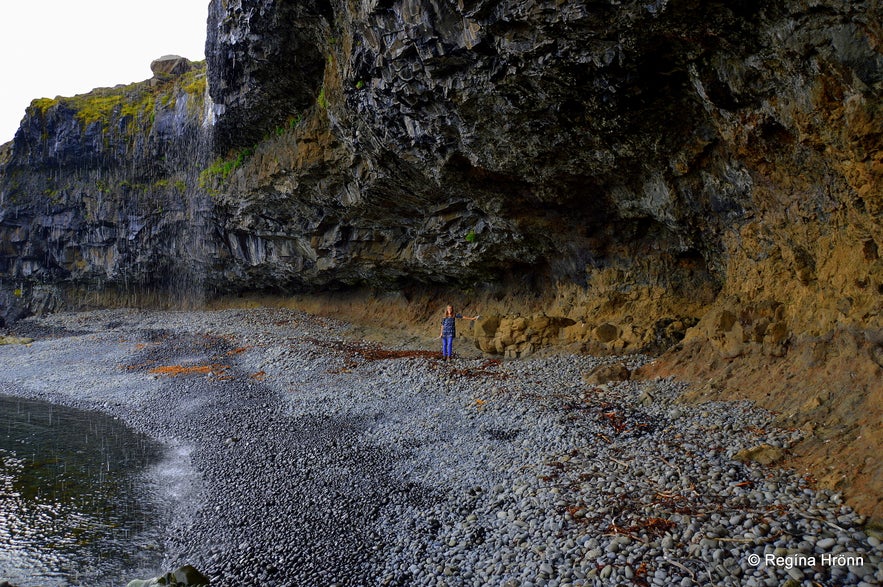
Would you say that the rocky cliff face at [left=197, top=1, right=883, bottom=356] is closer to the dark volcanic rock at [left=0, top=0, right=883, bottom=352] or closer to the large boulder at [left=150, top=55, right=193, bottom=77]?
the dark volcanic rock at [left=0, top=0, right=883, bottom=352]

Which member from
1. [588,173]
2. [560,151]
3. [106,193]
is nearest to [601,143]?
[560,151]

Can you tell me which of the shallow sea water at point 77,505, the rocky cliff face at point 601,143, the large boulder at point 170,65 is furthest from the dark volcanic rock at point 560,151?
the shallow sea water at point 77,505

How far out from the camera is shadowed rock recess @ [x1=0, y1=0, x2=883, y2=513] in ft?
25.2

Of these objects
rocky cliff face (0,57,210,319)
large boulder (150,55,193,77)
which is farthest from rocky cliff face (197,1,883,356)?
large boulder (150,55,193,77)

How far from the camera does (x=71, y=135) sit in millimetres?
33531

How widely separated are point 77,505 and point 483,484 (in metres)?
7.61

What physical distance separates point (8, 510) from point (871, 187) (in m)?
15.3

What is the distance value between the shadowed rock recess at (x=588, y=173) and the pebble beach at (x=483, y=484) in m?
1.09

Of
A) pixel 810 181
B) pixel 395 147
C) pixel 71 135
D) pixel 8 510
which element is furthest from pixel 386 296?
pixel 71 135

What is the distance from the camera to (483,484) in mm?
8102

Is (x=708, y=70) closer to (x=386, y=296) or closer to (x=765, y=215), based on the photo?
(x=765, y=215)

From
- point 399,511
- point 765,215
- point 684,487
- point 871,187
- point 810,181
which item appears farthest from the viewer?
point 765,215

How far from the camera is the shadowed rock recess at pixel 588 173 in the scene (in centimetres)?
769

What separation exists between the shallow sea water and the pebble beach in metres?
0.38
